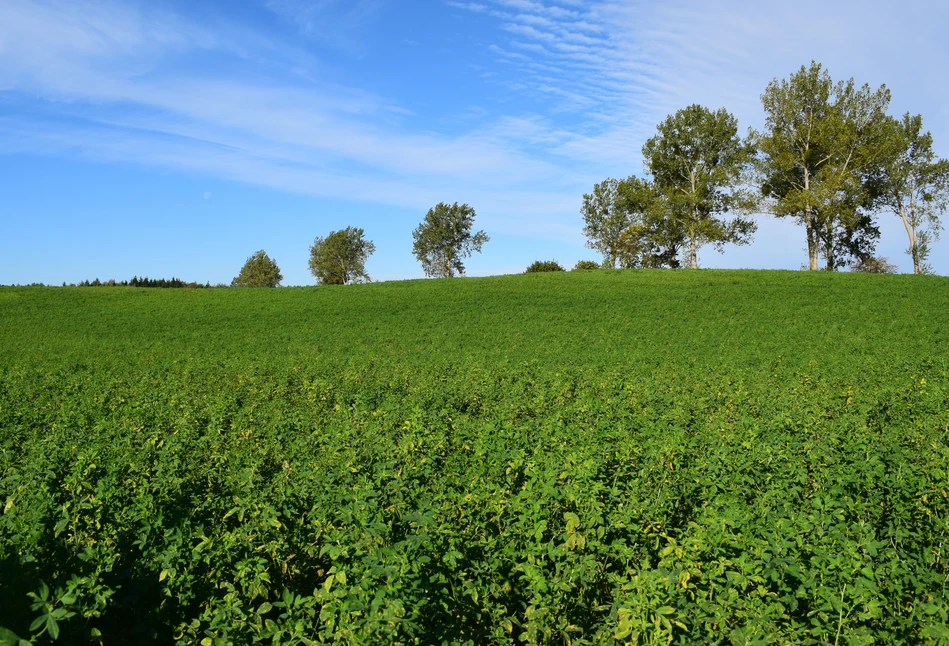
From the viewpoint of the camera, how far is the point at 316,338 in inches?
1359

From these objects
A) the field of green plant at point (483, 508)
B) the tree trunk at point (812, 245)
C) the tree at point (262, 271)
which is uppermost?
the tree at point (262, 271)

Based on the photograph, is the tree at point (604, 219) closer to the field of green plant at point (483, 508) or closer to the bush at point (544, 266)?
the bush at point (544, 266)

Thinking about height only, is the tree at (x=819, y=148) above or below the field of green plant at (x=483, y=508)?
above

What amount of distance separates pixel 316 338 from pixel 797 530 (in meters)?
31.1

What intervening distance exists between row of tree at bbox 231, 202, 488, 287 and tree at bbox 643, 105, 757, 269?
4602cm

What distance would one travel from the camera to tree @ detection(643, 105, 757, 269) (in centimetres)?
6381

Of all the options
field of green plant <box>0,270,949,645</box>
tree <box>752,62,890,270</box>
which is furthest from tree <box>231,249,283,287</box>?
field of green plant <box>0,270,949,645</box>

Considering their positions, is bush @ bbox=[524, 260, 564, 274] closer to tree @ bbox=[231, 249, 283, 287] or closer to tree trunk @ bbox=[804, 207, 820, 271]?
tree trunk @ bbox=[804, 207, 820, 271]

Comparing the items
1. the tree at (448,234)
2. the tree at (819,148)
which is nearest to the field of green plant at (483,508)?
the tree at (819,148)

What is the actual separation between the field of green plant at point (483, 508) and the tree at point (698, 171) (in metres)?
46.2

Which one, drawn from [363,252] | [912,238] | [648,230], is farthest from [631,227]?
[363,252]

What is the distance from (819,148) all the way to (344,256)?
3280 inches

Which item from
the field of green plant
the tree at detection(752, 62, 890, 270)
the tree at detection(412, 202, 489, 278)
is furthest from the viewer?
the tree at detection(412, 202, 489, 278)

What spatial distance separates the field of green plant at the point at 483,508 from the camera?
4.40 metres
